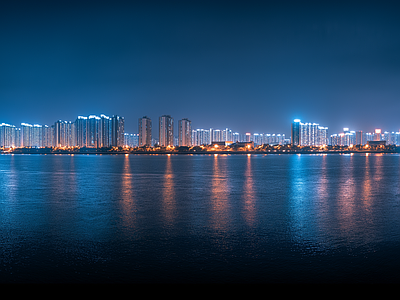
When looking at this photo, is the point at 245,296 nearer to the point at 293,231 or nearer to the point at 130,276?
the point at 130,276

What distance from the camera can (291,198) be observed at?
1955 centimetres

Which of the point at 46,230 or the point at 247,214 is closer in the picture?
the point at 46,230

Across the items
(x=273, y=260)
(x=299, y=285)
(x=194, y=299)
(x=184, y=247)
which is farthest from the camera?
(x=184, y=247)

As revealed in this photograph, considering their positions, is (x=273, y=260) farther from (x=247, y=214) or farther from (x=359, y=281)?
(x=247, y=214)

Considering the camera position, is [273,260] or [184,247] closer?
[273,260]

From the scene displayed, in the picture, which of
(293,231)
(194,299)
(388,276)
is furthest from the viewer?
(293,231)

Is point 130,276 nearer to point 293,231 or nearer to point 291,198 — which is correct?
point 293,231

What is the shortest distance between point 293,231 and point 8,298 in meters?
9.00

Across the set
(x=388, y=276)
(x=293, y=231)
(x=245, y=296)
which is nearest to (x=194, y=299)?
(x=245, y=296)

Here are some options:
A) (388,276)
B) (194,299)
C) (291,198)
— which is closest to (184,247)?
(194,299)

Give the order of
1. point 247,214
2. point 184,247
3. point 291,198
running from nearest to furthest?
point 184,247 < point 247,214 < point 291,198

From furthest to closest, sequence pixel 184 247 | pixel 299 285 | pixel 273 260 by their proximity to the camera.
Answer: pixel 184 247 → pixel 273 260 → pixel 299 285

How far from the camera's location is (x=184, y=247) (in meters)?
9.44

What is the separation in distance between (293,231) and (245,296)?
227 inches
